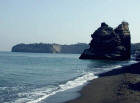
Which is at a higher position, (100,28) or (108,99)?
(100,28)

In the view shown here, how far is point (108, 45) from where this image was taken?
11325cm

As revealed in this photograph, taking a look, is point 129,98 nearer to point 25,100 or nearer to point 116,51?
point 25,100

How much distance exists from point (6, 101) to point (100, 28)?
336ft

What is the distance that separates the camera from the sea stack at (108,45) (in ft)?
367

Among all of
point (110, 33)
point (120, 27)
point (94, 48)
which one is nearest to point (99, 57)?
point (94, 48)

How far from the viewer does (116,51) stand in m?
112

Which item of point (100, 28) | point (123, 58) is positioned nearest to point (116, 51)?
point (123, 58)

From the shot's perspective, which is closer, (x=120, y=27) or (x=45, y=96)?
(x=45, y=96)

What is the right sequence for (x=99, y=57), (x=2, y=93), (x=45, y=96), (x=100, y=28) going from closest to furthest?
1. (x=45, y=96)
2. (x=2, y=93)
3. (x=99, y=57)
4. (x=100, y=28)

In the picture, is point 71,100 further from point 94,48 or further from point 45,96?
point 94,48

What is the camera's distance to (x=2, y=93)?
79.8 feet

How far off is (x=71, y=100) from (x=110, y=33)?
9853cm

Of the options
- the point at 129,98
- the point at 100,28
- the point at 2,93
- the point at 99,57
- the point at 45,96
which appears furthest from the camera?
the point at 100,28

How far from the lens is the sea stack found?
111750mm
